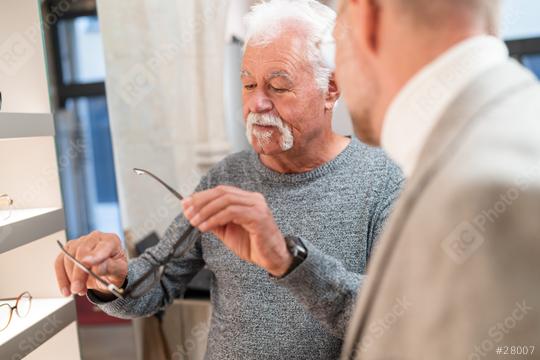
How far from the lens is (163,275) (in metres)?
1.26

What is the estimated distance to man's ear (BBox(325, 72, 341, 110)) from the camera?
125 centimetres

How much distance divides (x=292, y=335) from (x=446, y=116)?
78 cm

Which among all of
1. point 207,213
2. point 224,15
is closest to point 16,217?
point 207,213

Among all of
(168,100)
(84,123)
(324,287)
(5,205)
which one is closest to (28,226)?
(5,205)

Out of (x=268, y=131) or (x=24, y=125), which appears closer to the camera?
(x=24, y=125)

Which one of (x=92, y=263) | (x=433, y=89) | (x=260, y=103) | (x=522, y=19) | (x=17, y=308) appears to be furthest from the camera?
(x=522, y=19)

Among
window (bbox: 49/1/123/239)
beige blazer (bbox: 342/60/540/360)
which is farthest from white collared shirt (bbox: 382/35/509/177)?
window (bbox: 49/1/123/239)

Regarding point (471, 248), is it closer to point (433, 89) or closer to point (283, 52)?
point (433, 89)

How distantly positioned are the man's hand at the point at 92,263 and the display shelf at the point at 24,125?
10.4 inches

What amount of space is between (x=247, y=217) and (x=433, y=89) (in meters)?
0.42

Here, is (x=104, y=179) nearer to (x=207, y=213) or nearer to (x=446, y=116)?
(x=207, y=213)

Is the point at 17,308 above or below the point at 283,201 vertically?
below

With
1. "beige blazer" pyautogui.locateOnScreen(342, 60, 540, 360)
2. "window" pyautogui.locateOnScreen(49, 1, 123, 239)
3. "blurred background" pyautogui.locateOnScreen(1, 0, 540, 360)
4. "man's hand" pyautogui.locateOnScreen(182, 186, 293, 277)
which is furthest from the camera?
"window" pyautogui.locateOnScreen(49, 1, 123, 239)

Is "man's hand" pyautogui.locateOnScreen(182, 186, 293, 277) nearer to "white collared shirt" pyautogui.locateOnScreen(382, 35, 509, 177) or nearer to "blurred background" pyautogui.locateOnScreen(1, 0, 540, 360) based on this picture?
"white collared shirt" pyautogui.locateOnScreen(382, 35, 509, 177)
